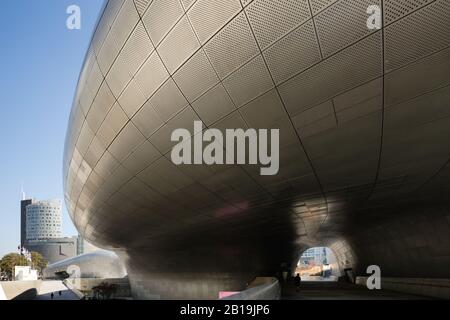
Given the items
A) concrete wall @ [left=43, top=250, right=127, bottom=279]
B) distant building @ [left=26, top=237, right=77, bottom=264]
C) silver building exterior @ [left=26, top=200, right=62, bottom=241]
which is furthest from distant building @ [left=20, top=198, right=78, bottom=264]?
concrete wall @ [left=43, top=250, right=127, bottom=279]

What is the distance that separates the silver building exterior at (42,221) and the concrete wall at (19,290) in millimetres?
160540

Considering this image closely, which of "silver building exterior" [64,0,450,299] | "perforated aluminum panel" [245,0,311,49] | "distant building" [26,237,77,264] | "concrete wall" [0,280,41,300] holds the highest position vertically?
"perforated aluminum panel" [245,0,311,49]

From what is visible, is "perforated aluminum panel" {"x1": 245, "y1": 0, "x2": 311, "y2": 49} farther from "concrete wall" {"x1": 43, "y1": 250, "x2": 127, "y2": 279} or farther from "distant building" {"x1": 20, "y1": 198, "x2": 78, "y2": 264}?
"distant building" {"x1": 20, "y1": 198, "x2": 78, "y2": 264}

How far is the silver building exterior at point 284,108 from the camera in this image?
5359mm

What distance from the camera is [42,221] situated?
176750 millimetres

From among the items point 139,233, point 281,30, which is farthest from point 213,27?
point 139,233

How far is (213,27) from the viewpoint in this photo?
5871mm

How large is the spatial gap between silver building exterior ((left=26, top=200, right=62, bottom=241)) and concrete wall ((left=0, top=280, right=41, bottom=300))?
160540 mm

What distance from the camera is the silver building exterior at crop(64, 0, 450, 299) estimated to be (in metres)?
5.36

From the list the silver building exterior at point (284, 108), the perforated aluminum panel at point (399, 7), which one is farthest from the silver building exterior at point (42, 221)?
the perforated aluminum panel at point (399, 7)

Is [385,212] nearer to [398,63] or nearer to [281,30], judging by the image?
[398,63]

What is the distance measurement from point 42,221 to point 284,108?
7734 inches

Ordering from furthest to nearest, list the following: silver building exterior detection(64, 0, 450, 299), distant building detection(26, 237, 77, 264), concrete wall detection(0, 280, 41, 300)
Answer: distant building detection(26, 237, 77, 264), concrete wall detection(0, 280, 41, 300), silver building exterior detection(64, 0, 450, 299)

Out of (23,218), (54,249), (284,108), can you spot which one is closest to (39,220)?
(23,218)
